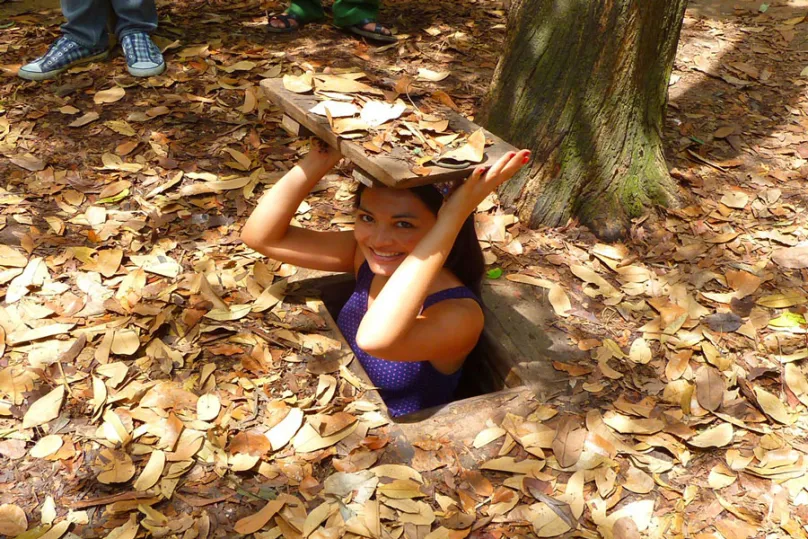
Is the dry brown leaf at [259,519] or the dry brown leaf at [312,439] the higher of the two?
the dry brown leaf at [259,519]

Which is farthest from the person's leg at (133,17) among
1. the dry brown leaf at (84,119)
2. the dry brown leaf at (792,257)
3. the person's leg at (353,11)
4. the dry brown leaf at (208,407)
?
the dry brown leaf at (792,257)

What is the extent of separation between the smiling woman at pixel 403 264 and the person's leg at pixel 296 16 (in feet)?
9.25

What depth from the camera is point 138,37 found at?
4.79 meters

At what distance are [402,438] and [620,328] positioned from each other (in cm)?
112

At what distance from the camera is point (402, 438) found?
2527 millimetres

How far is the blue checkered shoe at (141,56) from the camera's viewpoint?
466cm

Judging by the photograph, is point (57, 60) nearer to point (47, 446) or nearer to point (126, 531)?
point (47, 446)

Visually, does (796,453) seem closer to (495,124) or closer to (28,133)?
(495,124)

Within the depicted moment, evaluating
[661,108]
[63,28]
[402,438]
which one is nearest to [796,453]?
[402,438]

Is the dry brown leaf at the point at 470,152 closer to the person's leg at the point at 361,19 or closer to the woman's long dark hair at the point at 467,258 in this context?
the woman's long dark hair at the point at 467,258

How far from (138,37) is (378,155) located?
318 centimetres

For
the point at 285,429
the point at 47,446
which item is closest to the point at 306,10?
the point at 285,429

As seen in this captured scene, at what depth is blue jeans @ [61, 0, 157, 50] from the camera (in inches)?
184

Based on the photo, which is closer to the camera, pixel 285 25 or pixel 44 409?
pixel 44 409
